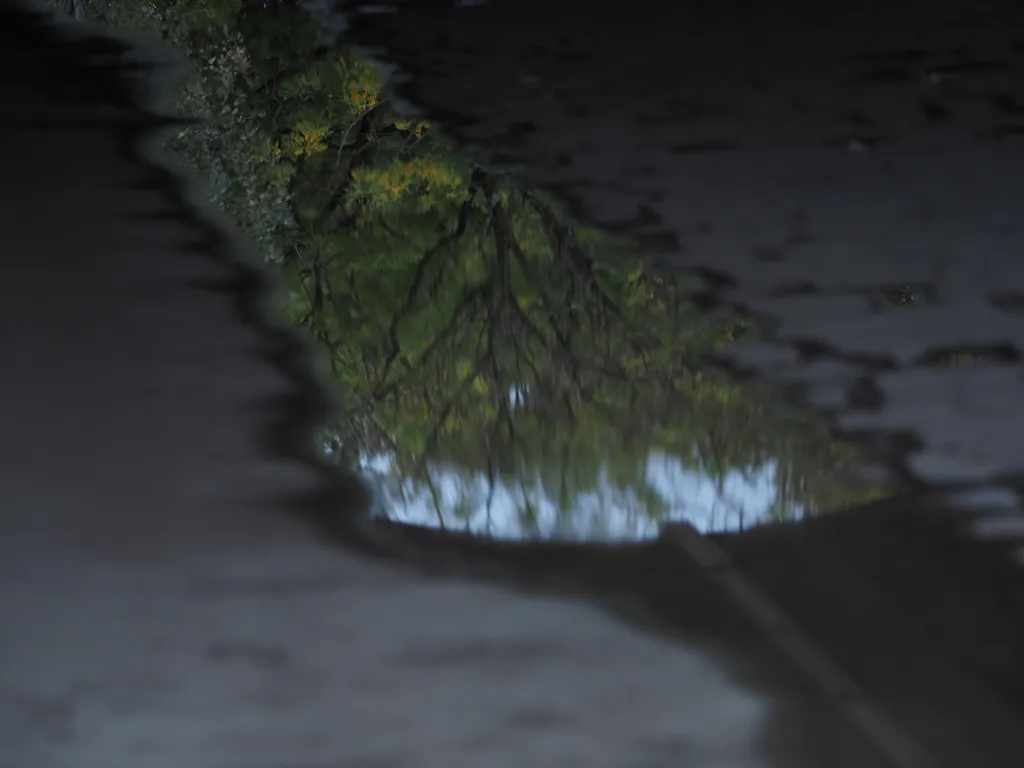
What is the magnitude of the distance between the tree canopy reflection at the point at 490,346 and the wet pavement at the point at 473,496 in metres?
0.01

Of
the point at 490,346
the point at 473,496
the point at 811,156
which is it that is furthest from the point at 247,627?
the point at 811,156

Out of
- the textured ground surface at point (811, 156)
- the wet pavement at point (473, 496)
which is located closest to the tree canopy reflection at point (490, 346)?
the wet pavement at point (473, 496)

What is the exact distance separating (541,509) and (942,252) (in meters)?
2.22

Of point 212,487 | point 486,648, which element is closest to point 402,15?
point 212,487

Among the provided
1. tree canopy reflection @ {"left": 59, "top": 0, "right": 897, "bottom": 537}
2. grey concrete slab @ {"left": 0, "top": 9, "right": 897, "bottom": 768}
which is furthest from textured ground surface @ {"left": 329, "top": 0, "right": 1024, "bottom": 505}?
grey concrete slab @ {"left": 0, "top": 9, "right": 897, "bottom": 768}

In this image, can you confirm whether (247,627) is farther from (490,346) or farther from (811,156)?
(811,156)

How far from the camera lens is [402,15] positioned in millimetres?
10234

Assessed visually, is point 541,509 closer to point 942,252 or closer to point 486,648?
point 486,648

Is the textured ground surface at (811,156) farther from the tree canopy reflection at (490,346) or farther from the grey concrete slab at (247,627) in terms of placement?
the grey concrete slab at (247,627)

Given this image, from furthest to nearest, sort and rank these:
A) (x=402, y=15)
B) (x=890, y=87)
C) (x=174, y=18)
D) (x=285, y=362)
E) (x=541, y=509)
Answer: (x=402, y=15) < (x=174, y=18) < (x=890, y=87) < (x=285, y=362) < (x=541, y=509)

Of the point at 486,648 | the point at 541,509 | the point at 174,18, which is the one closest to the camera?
the point at 486,648

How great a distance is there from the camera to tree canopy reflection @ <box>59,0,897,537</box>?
3381mm

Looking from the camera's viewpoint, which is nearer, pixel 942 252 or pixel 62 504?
pixel 62 504

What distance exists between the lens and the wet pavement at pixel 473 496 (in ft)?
8.29
